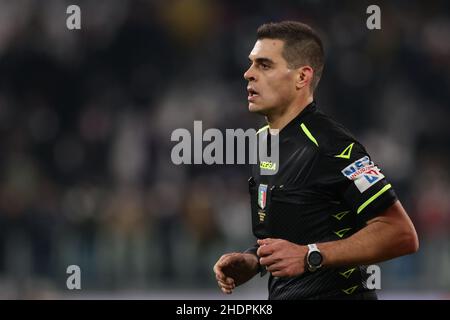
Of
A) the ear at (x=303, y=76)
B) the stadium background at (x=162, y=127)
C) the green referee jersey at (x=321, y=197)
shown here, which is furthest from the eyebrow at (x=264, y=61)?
the stadium background at (x=162, y=127)

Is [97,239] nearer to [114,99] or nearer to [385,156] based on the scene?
[114,99]

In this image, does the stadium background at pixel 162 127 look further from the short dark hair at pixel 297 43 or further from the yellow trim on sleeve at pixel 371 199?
the yellow trim on sleeve at pixel 371 199

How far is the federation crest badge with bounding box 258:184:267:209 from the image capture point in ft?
12.9

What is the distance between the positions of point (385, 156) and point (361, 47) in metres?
1.71

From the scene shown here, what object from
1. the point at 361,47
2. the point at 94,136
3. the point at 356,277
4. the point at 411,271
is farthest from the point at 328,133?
the point at 361,47

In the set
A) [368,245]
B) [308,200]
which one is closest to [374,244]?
[368,245]

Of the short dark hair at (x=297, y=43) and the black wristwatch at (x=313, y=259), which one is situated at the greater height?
the short dark hair at (x=297, y=43)

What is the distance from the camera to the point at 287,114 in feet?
13.1

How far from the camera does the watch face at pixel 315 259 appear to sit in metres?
3.46

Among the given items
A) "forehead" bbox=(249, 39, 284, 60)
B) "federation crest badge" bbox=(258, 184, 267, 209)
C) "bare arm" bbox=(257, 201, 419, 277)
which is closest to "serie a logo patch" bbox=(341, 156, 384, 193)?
"bare arm" bbox=(257, 201, 419, 277)

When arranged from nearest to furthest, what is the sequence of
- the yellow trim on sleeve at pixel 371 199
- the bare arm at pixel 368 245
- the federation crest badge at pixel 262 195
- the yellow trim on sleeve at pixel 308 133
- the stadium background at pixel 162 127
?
the bare arm at pixel 368 245 → the yellow trim on sleeve at pixel 371 199 → the yellow trim on sleeve at pixel 308 133 → the federation crest badge at pixel 262 195 → the stadium background at pixel 162 127

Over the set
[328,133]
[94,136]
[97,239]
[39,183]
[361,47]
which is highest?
[361,47]
